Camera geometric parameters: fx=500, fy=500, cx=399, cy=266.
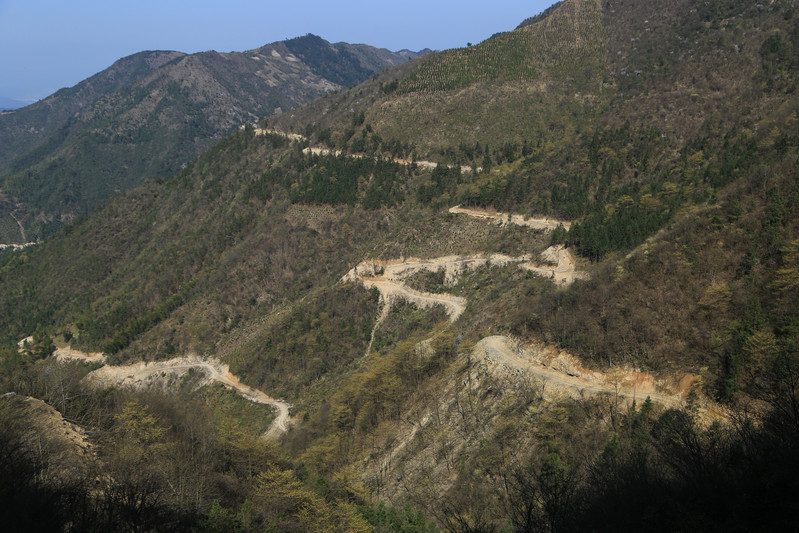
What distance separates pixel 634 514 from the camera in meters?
16.2

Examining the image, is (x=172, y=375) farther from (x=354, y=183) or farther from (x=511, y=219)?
(x=511, y=219)

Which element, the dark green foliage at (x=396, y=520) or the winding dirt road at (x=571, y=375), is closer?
the dark green foliage at (x=396, y=520)

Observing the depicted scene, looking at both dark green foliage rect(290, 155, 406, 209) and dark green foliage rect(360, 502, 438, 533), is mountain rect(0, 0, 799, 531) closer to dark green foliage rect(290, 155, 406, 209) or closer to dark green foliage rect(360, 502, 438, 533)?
dark green foliage rect(360, 502, 438, 533)

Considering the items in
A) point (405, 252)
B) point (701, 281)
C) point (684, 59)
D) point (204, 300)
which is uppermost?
point (684, 59)

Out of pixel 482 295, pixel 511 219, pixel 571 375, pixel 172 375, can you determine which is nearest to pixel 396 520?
pixel 571 375

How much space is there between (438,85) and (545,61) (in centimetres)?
2506

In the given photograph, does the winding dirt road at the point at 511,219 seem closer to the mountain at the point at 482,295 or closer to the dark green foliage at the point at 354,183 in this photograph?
the mountain at the point at 482,295

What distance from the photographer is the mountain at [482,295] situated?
25.3 meters

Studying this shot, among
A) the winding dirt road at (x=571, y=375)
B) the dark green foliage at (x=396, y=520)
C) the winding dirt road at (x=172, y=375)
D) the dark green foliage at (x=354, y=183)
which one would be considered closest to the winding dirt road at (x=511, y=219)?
the dark green foliage at (x=354, y=183)

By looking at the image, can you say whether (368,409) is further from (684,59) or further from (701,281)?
(684,59)

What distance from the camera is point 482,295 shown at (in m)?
54.8

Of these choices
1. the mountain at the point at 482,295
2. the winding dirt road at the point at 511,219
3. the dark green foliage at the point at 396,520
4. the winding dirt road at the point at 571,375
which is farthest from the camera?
the winding dirt road at the point at 511,219

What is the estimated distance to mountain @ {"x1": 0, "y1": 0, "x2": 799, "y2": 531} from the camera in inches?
996

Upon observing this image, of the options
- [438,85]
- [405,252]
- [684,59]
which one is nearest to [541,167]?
[405,252]
